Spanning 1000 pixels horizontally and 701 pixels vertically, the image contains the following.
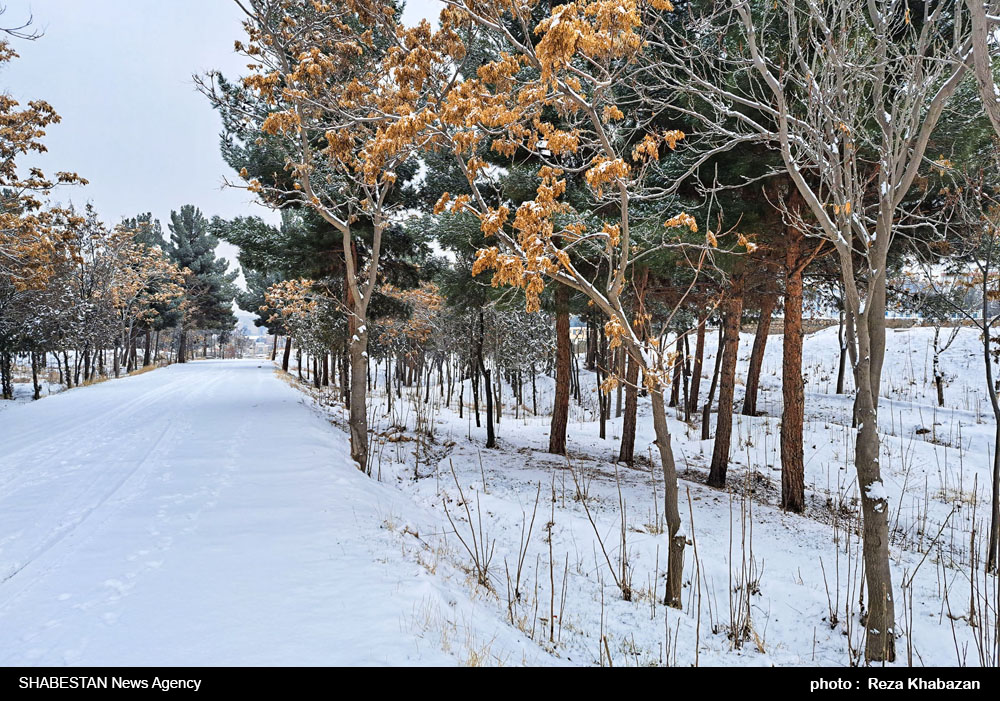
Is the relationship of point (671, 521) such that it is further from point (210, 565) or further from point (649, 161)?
point (210, 565)

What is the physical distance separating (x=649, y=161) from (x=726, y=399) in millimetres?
6478

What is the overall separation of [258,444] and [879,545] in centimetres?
880

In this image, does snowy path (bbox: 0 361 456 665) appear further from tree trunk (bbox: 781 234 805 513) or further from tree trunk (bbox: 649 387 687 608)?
tree trunk (bbox: 781 234 805 513)

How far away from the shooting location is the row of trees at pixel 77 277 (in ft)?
34.6

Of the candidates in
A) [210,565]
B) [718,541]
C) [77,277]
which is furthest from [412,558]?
[77,277]

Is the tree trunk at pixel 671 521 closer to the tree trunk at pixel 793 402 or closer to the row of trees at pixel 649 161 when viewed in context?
the row of trees at pixel 649 161

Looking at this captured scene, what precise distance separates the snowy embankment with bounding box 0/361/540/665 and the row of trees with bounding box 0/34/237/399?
19.9ft

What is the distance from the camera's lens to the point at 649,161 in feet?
16.4

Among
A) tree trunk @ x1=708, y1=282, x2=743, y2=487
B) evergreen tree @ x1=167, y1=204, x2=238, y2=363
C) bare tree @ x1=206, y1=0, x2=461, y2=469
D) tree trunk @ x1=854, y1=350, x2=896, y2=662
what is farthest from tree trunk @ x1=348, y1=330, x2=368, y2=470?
evergreen tree @ x1=167, y1=204, x2=238, y2=363

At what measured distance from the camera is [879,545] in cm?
405

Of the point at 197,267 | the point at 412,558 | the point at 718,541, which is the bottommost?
the point at 718,541

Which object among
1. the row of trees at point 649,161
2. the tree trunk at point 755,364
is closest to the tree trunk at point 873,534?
the row of trees at point 649,161
